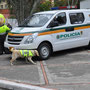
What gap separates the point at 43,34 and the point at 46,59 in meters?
1.01

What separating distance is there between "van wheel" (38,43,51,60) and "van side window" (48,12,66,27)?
34.1 inches

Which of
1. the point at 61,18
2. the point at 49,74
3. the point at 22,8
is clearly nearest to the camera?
the point at 49,74

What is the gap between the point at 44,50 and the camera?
888cm

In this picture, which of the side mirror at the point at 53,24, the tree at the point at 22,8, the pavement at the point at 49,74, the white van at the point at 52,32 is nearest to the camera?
the pavement at the point at 49,74

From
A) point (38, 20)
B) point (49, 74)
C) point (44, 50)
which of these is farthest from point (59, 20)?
point (49, 74)

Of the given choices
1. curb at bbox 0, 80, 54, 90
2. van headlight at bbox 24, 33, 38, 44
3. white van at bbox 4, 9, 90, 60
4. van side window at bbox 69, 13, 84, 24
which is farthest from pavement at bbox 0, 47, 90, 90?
van side window at bbox 69, 13, 84, 24

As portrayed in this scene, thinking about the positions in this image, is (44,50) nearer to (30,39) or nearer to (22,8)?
(30,39)

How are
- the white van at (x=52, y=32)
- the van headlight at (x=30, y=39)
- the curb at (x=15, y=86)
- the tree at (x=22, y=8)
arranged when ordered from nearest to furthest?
the curb at (x=15, y=86), the van headlight at (x=30, y=39), the white van at (x=52, y=32), the tree at (x=22, y=8)

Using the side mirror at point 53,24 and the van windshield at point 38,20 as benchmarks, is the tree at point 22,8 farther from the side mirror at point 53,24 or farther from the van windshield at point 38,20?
the side mirror at point 53,24

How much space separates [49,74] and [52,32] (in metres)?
2.57

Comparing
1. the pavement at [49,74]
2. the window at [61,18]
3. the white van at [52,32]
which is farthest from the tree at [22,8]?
the pavement at [49,74]

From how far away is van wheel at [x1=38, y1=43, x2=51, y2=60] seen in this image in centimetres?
869

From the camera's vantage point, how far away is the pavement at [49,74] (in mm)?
5777

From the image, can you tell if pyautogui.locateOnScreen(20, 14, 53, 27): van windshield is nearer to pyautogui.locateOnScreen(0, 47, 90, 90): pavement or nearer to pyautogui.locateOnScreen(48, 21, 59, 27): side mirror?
pyautogui.locateOnScreen(48, 21, 59, 27): side mirror
